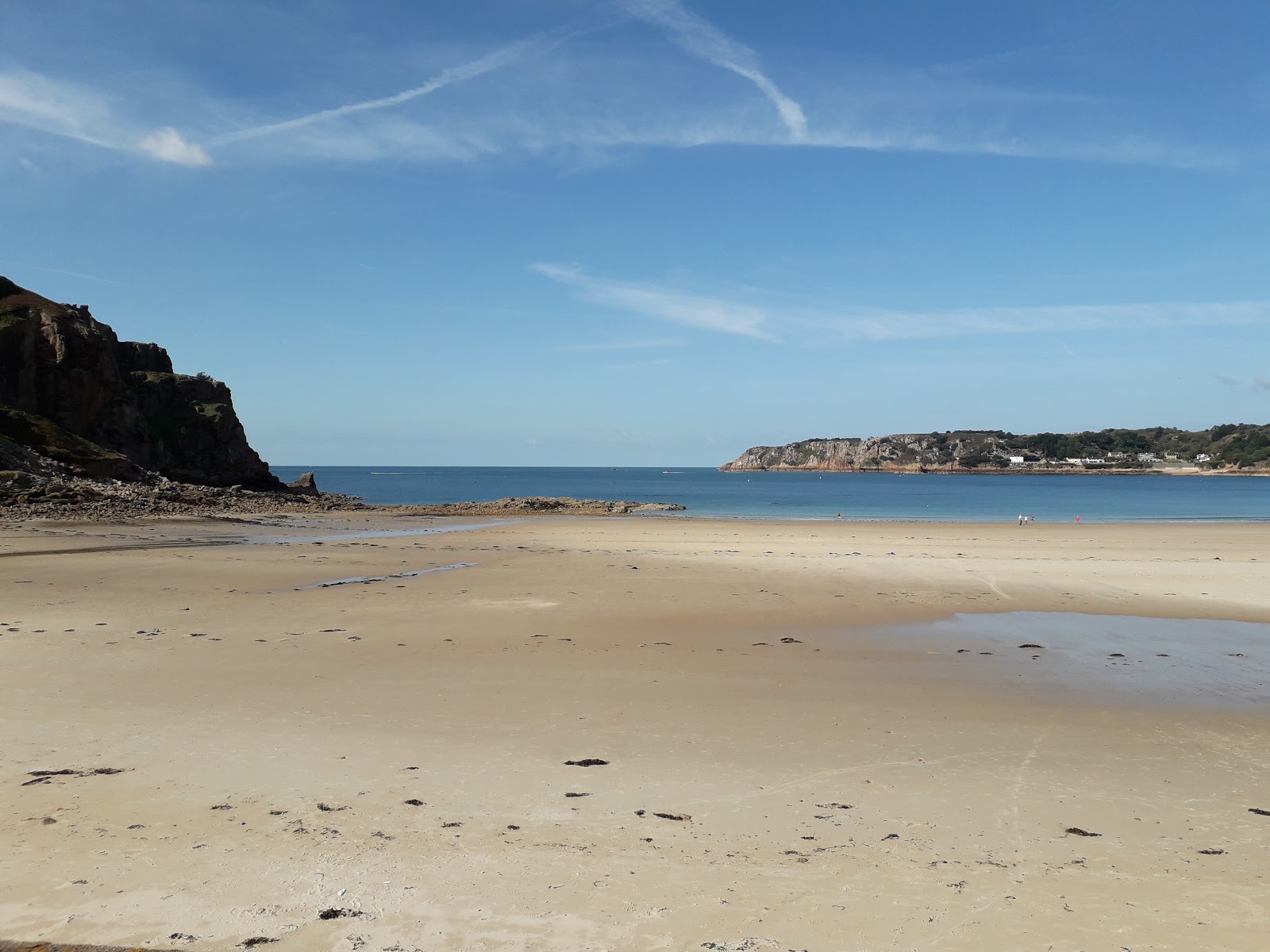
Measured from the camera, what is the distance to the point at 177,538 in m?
27.0

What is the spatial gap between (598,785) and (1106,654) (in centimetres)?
861

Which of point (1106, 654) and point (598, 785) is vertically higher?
point (598, 785)

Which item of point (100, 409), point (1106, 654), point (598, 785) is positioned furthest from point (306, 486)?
point (598, 785)

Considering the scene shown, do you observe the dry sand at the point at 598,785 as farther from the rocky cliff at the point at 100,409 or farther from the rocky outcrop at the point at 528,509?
the rocky outcrop at the point at 528,509

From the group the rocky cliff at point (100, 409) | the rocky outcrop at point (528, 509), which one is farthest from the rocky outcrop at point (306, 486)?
the rocky outcrop at point (528, 509)

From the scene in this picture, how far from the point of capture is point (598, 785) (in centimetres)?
611

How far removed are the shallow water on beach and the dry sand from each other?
0.14 meters

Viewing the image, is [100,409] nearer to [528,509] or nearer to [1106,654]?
[528,509]

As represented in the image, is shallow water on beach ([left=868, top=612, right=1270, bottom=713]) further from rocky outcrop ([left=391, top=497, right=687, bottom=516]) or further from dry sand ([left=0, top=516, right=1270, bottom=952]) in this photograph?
rocky outcrop ([left=391, top=497, right=687, bottom=516])

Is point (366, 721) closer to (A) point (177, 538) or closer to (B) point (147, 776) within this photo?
(B) point (147, 776)

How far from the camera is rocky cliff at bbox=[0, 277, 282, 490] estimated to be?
41.9 m

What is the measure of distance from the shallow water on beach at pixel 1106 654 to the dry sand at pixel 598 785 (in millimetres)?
140

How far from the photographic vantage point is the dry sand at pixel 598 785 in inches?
164

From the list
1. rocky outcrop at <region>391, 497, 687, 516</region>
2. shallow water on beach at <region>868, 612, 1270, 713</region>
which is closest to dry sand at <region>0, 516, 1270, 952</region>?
shallow water on beach at <region>868, 612, 1270, 713</region>
